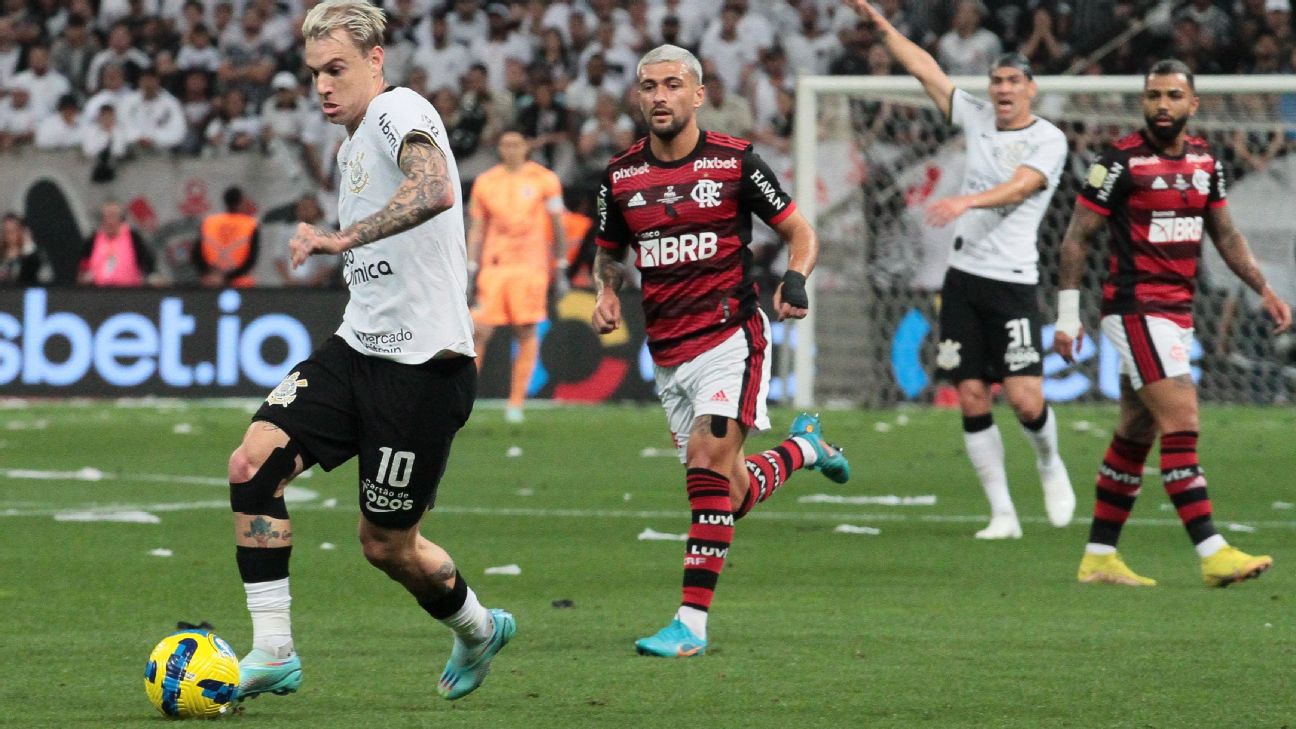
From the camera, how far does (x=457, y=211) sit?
595 centimetres

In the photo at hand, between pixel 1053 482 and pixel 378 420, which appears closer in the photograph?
pixel 378 420

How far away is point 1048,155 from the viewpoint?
10.6 meters

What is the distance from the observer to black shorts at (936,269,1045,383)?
10766 mm

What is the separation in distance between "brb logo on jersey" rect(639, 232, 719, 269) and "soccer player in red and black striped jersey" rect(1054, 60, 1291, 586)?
2.17 meters

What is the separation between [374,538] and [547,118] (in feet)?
51.4

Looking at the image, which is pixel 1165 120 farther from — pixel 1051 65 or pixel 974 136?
pixel 1051 65

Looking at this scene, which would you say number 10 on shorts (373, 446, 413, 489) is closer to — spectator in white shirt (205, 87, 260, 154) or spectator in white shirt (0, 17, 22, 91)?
spectator in white shirt (205, 87, 260, 154)

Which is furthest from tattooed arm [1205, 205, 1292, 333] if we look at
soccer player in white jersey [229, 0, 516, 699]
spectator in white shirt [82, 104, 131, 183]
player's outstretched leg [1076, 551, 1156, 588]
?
spectator in white shirt [82, 104, 131, 183]

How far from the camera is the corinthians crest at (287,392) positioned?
19.2ft

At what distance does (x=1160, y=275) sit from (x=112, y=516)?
557 centimetres

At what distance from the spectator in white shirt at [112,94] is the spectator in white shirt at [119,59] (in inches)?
7.7

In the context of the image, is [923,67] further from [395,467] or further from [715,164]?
[395,467]

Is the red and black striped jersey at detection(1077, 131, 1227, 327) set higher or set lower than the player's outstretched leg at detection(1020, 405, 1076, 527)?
higher

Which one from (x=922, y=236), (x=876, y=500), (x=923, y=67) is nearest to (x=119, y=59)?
(x=922, y=236)
